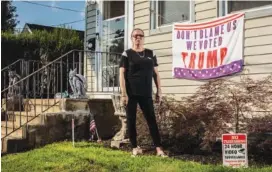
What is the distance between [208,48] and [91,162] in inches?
122

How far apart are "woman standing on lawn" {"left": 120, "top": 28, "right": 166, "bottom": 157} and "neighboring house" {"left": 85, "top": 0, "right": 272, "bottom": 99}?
1858 millimetres

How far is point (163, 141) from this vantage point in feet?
24.6

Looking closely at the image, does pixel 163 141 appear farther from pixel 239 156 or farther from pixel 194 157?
pixel 239 156

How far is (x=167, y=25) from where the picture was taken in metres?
8.99

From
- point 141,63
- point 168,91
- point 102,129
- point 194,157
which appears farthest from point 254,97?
point 102,129

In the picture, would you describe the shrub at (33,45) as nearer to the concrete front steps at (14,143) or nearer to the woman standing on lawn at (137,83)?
the concrete front steps at (14,143)

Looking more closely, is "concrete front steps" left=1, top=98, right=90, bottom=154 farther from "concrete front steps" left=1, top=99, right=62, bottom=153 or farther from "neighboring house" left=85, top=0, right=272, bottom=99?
"neighboring house" left=85, top=0, right=272, bottom=99

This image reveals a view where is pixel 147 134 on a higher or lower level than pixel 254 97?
lower

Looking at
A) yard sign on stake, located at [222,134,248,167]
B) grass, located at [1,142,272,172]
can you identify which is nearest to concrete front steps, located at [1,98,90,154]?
grass, located at [1,142,272,172]

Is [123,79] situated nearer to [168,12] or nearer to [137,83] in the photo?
[137,83]

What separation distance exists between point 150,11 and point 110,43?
1.81 metres

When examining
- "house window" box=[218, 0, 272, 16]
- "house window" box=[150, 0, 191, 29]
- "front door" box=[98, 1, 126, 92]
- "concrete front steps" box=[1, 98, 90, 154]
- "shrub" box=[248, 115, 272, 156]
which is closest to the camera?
"shrub" box=[248, 115, 272, 156]

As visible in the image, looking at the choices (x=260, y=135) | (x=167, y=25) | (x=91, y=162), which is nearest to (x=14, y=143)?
(x=91, y=162)

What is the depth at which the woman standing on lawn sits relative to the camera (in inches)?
255
